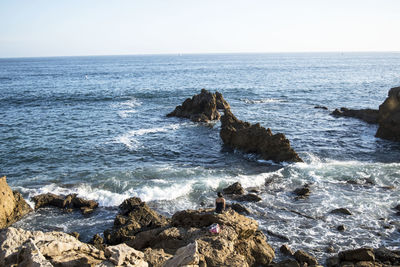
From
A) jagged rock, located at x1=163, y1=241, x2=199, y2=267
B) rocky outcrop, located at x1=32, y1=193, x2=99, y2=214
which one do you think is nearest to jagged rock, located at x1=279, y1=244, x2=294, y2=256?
jagged rock, located at x1=163, y1=241, x2=199, y2=267

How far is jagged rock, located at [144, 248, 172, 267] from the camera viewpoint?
1070 centimetres

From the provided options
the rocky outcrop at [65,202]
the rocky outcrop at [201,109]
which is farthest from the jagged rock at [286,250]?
the rocky outcrop at [201,109]

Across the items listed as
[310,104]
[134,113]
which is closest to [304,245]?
[134,113]

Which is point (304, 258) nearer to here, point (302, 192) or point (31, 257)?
point (302, 192)

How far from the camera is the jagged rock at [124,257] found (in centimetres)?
940

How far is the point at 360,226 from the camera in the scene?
54.6ft

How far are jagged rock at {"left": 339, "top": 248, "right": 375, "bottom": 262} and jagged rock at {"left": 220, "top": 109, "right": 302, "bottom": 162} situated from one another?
12.9 m

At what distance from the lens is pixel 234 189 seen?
67.7 feet

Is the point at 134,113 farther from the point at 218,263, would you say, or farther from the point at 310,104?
the point at 218,263

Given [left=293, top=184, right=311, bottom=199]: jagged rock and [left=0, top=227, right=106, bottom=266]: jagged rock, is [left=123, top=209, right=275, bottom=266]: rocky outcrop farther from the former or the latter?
[left=293, top=184, right=311, bottom=199]: jagged rock

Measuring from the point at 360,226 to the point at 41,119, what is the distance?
38.9m

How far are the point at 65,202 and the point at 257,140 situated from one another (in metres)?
15.6

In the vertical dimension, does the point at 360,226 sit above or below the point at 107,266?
below

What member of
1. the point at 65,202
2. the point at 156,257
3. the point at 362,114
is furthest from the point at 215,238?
the point at 362,114
